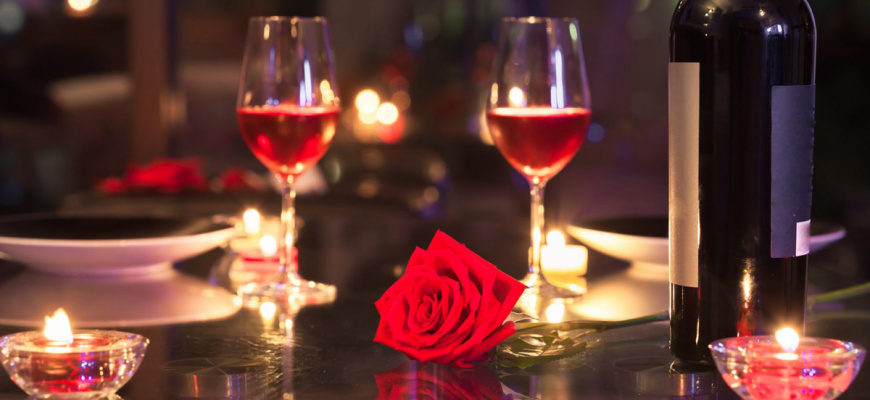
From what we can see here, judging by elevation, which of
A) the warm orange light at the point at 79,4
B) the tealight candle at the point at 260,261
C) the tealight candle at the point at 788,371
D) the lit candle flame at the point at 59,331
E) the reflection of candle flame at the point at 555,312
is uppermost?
the warm orange light at the point at 79,4

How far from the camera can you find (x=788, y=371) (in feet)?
1.90

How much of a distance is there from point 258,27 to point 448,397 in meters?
0.56

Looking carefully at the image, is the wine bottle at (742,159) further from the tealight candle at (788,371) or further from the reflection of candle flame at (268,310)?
the reflection of candle flame at (268,310)

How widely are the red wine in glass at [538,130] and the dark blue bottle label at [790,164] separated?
1.24 ft

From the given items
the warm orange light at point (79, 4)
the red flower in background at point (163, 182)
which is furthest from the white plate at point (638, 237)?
the warm orange light at point (79, 4)

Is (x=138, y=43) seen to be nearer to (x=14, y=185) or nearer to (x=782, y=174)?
(x=14, y=185)

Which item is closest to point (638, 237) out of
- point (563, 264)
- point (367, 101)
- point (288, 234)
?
point (563, 264)

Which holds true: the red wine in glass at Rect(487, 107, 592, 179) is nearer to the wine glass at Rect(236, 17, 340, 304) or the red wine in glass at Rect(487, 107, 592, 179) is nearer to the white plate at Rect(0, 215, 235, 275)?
the wine glass at Rect(236, 17, 340, 304)

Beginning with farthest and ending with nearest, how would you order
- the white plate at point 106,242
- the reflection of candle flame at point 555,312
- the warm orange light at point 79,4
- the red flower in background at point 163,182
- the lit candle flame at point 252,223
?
the warm orange light at point 79,4
the red flower in background at point 163,182
the lit candle flame at point 252,223
the white plate at point 106,242
the reflection of candle flame at point 555,312

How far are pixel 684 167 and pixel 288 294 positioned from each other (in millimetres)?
462

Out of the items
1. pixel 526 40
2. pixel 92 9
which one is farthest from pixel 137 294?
pixel 92 9

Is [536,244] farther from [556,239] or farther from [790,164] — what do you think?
[790,164]

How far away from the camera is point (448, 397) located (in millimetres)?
654

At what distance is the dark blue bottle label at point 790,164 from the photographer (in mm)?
691
